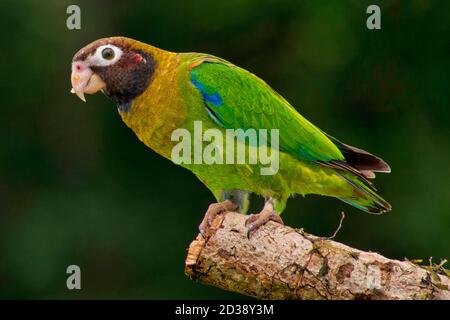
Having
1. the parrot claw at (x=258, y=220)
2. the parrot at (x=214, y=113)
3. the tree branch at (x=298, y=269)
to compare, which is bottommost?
the tree branch at (x=298, y=269)

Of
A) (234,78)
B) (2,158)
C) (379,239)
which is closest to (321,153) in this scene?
(234,78)

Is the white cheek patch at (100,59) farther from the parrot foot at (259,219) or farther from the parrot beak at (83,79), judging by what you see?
the parrot foot at (259,219)

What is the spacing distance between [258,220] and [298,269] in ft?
1.42

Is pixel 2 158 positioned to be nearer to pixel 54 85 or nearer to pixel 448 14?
pixel 54 85

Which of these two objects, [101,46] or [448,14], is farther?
[448,14]

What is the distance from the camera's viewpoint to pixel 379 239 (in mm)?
10320

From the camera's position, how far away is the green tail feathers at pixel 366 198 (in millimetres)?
6145

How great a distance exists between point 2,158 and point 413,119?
5.05m

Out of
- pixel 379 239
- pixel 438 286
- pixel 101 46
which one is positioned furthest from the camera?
pixel 379 239

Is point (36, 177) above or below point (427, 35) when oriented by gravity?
below

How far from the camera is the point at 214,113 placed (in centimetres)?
588

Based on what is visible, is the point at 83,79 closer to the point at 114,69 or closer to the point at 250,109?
the point at 114,69

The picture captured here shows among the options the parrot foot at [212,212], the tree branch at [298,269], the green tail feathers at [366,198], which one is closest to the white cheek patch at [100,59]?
the parrot foot at [212,212]

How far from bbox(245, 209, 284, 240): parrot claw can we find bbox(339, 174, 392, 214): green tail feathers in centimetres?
77
